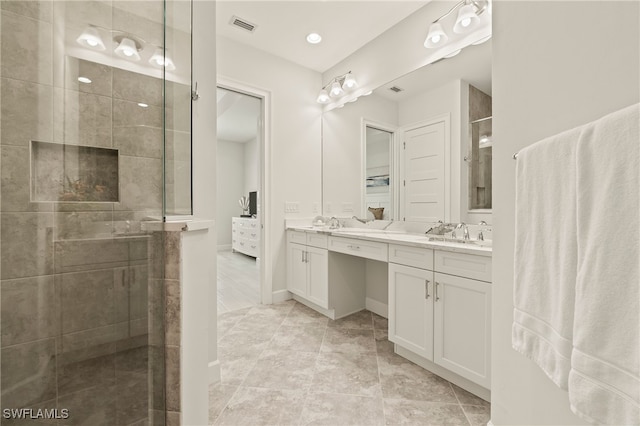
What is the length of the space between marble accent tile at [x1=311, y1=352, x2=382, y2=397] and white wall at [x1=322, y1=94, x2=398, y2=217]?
1.49 metres

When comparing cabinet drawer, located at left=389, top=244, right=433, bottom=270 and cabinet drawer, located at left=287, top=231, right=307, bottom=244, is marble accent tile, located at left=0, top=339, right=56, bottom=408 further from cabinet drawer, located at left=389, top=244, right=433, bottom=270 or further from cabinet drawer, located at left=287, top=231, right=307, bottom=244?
cabinet drawer, located at left=287, top=231, right=307, bottom=244

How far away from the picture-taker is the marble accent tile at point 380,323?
93.3 inches

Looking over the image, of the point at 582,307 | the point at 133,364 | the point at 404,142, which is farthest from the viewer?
the point at 404,142

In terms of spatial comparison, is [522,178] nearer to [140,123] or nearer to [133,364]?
[133,364]

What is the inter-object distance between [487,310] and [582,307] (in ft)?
3.28

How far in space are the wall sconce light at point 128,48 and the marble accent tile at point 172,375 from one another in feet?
4.82

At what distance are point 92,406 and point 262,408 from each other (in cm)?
75

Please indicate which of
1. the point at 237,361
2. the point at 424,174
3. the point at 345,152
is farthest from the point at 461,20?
the point at 237,361

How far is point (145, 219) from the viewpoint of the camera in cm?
116

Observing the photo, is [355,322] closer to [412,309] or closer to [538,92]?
[412,309]

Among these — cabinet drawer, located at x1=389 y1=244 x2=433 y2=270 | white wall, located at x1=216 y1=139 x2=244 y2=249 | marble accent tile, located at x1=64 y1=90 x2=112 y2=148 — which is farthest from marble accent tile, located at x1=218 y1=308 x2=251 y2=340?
white wall, located at x1=216 y1=139 x2=244 y2=249

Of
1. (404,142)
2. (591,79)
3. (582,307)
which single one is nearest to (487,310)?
(582,307)

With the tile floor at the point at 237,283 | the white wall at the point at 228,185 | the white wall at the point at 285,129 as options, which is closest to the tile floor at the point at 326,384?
the tile floor at the point at 237,283

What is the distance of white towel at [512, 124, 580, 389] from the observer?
1.98ft
